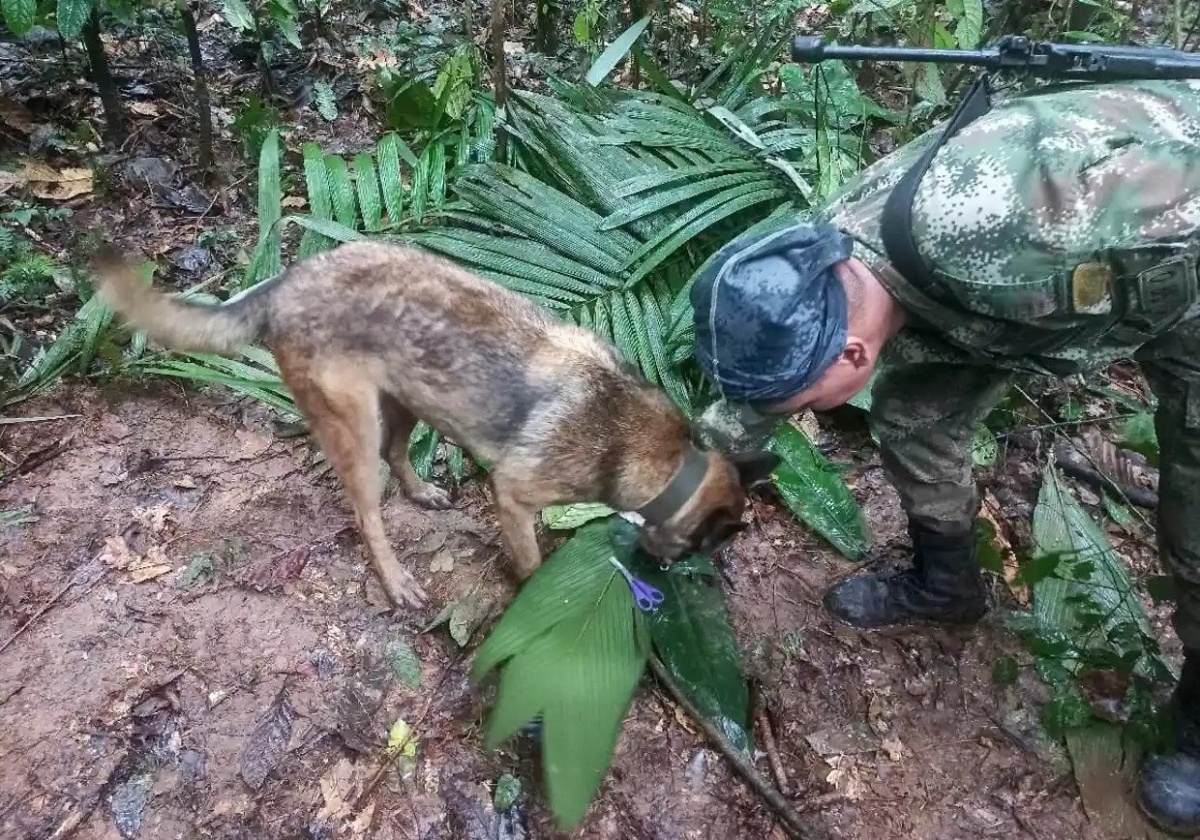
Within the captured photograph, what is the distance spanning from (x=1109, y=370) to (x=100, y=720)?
5290 mm

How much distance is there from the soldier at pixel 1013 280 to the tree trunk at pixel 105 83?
424cm

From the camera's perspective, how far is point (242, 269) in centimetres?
485

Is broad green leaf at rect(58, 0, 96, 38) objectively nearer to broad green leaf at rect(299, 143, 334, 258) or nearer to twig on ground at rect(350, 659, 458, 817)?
broad green leaf at rect(299, 143, 334, 258)

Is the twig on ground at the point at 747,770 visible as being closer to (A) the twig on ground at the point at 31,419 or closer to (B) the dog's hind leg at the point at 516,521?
(B) the dog's hind leg at the point at 516,521

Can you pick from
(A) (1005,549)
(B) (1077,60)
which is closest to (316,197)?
(B) (1077,60)

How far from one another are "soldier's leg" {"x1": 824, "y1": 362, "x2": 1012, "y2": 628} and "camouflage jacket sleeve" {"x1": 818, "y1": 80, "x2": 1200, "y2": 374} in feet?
2.41

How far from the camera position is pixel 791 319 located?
223 centimetres

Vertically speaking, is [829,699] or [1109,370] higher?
[1109,370]

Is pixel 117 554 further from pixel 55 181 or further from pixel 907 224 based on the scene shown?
pixel 907 224

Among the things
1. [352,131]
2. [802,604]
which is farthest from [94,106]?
[802,604]

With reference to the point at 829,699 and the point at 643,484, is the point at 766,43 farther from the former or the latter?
the point at 829,699

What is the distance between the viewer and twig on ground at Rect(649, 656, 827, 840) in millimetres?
2920

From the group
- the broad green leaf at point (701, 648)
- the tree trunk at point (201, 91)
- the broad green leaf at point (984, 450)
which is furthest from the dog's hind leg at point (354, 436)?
the broad green leaf at point (984, 450)

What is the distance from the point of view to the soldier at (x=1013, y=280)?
211cm
